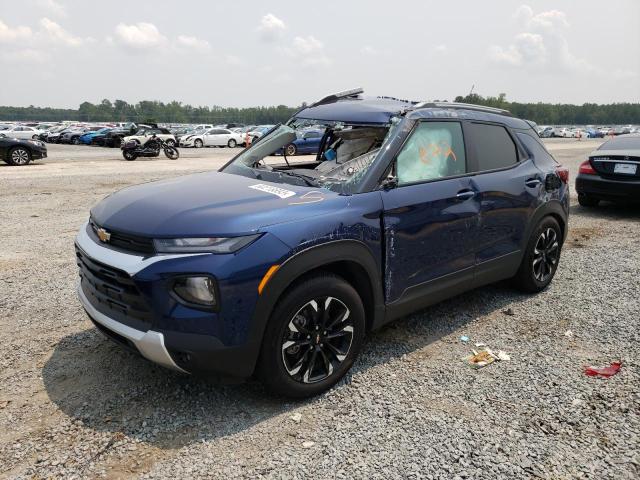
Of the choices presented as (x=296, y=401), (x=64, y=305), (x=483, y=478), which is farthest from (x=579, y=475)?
(x=64, y=305)

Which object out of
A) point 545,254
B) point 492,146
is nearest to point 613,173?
point 545,254

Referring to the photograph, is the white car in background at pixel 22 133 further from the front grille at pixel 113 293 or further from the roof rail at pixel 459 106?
the roof rail at pixel 459 106

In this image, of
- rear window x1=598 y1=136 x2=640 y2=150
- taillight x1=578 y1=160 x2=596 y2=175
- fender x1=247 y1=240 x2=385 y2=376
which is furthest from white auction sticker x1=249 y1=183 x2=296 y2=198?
rear window x1=598 y1=136 x2=640 y2=150

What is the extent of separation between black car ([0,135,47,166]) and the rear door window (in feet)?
60.7

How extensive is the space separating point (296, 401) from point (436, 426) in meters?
0.86

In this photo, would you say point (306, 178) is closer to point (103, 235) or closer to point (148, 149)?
point (103, 235)

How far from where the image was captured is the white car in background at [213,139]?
35719mm

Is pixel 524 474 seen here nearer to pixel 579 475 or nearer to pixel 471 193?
pixel 579 475

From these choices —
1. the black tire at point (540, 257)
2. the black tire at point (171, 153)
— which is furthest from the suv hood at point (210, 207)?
the black tire at point (171, 153)

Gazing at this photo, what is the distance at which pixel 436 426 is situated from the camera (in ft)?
9.90

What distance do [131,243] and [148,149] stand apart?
21.5m

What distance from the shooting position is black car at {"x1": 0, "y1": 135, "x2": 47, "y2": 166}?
18.1 metres

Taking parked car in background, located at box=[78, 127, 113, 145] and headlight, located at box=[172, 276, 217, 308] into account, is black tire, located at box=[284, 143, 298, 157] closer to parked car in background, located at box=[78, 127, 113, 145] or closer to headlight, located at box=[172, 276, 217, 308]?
headlight, located at box=[172, 276, 217, 308]

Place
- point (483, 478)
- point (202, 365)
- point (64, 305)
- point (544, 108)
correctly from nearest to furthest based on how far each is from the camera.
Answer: point (483, 478)
point (202, 365)
point (64, 305)
point (544, 108)
